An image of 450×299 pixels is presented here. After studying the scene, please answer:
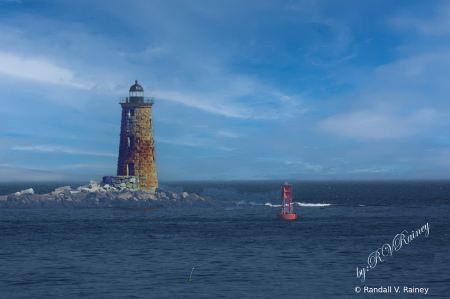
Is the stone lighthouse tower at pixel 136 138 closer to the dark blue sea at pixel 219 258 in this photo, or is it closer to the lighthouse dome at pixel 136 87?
the lighthouse dome at pixel 136 87

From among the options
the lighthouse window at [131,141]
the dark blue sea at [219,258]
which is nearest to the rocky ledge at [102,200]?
the lighthouse window at [131,141]

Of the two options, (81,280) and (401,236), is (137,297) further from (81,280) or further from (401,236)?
(401,236)

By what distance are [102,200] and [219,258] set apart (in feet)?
119

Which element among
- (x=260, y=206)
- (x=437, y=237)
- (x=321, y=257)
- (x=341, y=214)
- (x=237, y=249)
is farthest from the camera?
(x=260, y=206)

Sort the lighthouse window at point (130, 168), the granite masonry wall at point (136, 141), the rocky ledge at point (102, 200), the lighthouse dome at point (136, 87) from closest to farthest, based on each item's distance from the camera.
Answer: the granite masonry wall at point (136, 141) < the lighthouse window at point (130, 168) < the lighthouse dome at point (136, 87) < the rocky ledge at point (102, 200)

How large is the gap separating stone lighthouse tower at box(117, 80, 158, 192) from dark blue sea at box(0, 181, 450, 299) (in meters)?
11.1

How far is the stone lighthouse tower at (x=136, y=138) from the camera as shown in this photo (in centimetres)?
5902

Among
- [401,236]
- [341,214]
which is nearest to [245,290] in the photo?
[401,236]

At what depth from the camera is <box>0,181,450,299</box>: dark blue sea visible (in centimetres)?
2238

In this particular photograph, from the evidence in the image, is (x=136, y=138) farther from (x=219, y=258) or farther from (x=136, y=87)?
(x=219, y=258)

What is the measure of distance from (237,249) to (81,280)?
11355mm

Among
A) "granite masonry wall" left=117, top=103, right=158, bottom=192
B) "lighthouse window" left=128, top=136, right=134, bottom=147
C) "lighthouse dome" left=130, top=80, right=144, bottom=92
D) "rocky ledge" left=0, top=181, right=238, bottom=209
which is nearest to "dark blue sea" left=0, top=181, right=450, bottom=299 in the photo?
"rocky ledge" left=0, top=181, right=238, bottom=209

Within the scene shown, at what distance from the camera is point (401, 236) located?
3897cm

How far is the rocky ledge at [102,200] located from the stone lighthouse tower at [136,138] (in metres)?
2.53
